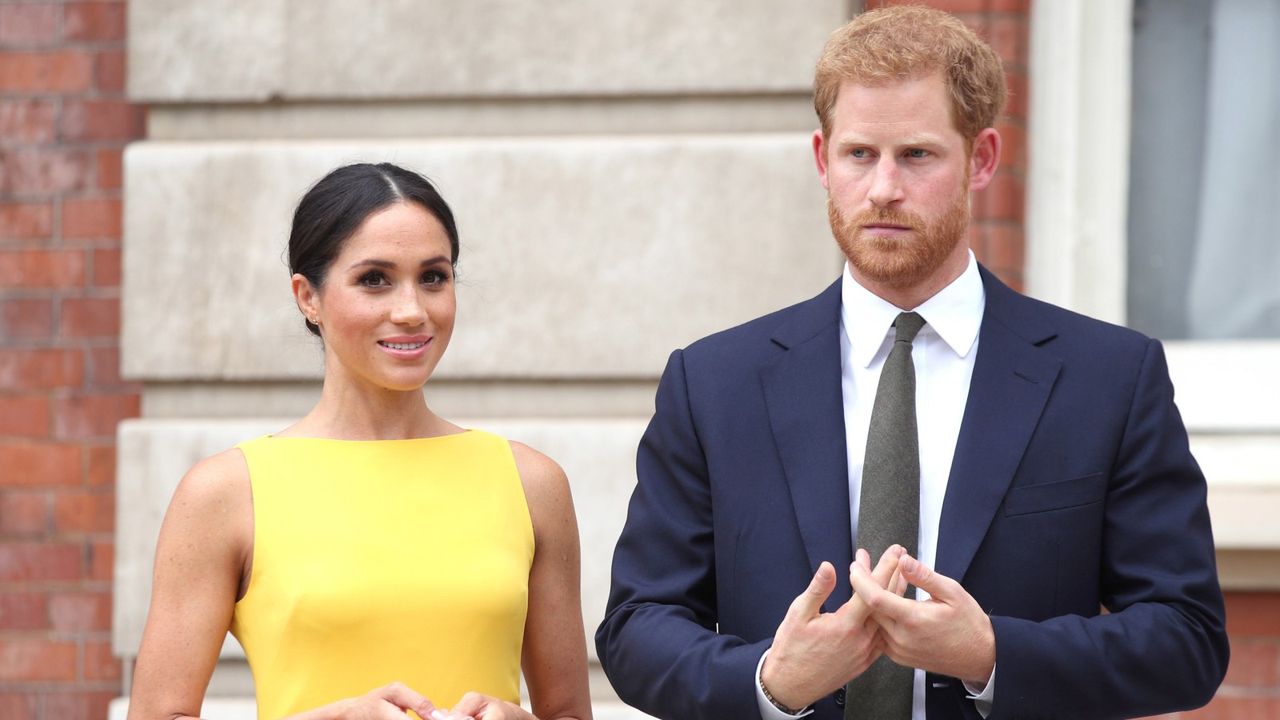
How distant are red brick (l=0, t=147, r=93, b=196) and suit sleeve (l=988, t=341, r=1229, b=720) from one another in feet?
9.69

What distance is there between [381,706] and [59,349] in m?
2.25

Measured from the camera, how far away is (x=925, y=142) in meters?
2.32

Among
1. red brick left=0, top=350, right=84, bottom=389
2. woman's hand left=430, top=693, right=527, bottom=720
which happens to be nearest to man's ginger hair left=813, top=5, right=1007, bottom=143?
woman's hand left=430, top=693, right=527, bottom=720

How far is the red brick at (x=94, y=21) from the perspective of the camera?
13.9 feet

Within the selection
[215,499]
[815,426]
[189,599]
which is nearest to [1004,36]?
[815,426]

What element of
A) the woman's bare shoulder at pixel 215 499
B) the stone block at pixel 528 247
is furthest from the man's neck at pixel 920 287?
the stone block at pixel 528 247

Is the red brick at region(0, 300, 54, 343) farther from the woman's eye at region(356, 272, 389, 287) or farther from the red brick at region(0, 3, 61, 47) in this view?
the woman's eye at region(356, 272, 389, 287)

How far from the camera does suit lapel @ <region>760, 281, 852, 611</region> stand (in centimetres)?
231

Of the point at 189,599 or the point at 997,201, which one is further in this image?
the point at 997,201

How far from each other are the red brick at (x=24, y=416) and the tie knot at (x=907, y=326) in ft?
8.64

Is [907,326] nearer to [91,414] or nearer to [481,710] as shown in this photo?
[481,710]

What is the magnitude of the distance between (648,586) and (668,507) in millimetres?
126

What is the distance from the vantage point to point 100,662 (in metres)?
4.15

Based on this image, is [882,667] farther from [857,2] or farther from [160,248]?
[160,248]
